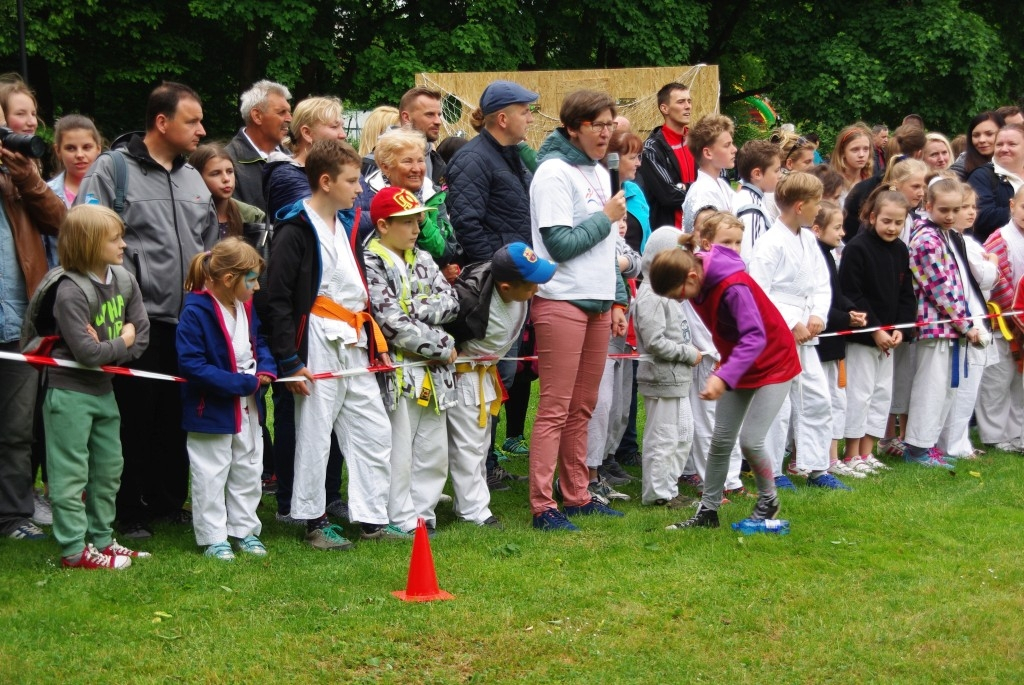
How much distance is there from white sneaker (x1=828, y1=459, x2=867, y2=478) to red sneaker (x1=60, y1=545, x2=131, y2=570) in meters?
5.10

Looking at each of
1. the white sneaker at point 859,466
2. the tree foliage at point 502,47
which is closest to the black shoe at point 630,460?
the white sneaker at point 859,466

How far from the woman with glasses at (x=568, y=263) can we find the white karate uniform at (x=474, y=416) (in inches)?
7.9

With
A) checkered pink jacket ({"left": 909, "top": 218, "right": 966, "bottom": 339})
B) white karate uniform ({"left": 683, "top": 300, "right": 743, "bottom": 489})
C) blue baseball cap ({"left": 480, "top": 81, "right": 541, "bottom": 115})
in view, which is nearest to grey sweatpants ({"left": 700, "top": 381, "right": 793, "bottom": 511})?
white karate uniform ({"left": 683, "top": 300, "right": 743, "bottom": 489})

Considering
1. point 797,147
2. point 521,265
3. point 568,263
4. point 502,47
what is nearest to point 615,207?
point 568,263

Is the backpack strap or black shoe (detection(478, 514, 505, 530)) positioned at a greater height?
the backpack strap

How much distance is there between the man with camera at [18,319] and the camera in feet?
22.4

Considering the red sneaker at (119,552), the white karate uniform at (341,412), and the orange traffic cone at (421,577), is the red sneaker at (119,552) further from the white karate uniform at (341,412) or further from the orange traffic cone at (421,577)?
the orange traffic cone at (421,577)

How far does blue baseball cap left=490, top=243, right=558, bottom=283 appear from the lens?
272 inches

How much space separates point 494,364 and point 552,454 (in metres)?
0.65

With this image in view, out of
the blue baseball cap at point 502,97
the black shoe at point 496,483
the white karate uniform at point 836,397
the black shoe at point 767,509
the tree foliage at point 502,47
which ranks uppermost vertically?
the tree foliage at point 502,47

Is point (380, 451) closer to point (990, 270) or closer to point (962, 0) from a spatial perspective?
point (990, 270)

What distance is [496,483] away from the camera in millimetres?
8766

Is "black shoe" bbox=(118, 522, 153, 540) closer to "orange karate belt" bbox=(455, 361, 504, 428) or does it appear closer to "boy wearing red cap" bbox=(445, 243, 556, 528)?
"boy wearing red cap" bbox=(445, 243, 556, 528)

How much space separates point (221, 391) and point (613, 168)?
3036mm
